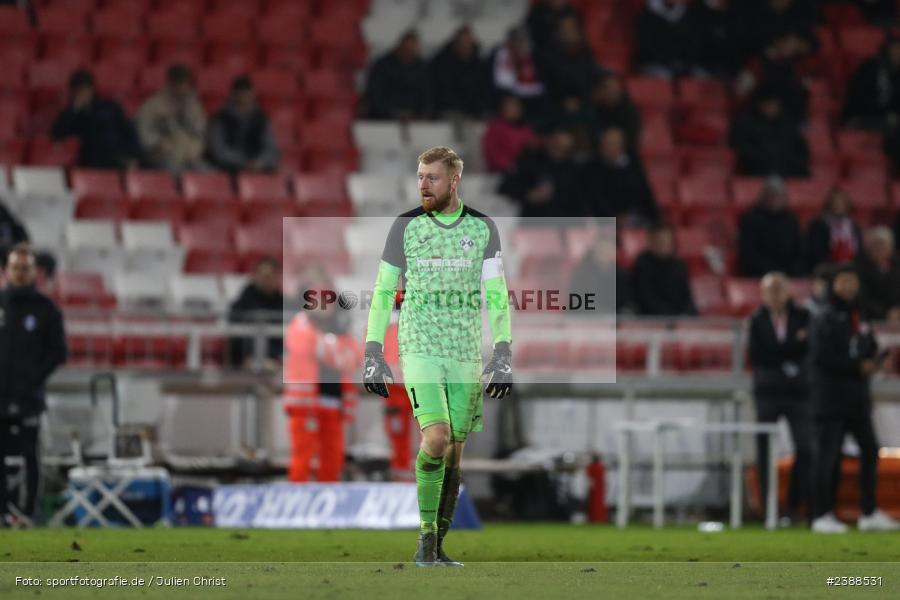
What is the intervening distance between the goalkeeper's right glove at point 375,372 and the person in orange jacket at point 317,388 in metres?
6.29

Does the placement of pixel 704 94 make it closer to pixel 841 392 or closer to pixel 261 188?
pixel 261 188

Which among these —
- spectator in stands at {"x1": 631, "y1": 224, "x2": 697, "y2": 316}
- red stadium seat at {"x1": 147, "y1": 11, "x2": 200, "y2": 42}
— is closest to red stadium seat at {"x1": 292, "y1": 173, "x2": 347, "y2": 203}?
red stadium seat at {"x1": 147, "y1": 11, "x2": 200, "y2": 42}

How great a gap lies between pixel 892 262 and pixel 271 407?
709 centimetres

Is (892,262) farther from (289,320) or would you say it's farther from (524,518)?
(289,320)

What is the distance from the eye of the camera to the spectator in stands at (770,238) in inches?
790

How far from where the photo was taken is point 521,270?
754 inches

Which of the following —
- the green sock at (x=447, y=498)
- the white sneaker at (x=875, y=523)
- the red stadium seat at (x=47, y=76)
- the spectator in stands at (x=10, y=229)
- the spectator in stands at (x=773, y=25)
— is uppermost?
the spectator in stands at (x=773, y=25)

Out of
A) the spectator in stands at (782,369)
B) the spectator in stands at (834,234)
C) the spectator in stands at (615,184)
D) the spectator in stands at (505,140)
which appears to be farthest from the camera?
the spectator in stands at (505,140)

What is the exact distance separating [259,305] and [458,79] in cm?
574

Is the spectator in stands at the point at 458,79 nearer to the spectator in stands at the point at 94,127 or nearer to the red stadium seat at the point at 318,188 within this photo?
the red stadium seat at the point at 318,188

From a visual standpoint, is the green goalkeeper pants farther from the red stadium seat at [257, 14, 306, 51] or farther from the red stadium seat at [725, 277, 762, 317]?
the red stadium seat at [257, 14, 306, 51]

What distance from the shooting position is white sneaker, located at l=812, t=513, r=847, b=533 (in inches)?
585

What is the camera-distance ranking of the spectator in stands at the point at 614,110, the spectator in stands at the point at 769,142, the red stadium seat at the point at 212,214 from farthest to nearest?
the spectator in stands at the point at 769,142 < the spectator in stands at the point at 614,110 < the red stadium seat at the point at 212,214

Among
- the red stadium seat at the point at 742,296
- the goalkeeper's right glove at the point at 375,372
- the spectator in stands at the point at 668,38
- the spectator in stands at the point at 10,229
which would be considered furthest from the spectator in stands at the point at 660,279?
the goalkeeper's right glove at the point at 375,372
